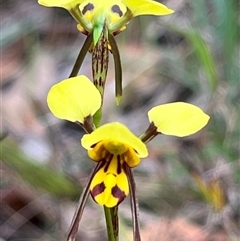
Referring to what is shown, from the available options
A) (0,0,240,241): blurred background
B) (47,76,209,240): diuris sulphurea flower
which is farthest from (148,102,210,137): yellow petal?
(0,0,240,241): blurred background

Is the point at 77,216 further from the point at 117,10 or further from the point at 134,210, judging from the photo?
the point at 117,10

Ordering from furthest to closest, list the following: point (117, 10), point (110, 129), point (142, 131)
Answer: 1. point (142, 131)
2. point (117, 10)
3. point (110, 129)

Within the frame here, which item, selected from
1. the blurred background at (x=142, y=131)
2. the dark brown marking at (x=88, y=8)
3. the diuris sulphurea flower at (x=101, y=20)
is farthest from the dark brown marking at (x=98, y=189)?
the blurred background at (x=142, y=131)

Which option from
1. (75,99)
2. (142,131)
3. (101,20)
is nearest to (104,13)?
(101,20)

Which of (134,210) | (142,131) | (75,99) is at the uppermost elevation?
(75,99)

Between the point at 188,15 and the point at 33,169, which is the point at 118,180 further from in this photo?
the point at 188,15

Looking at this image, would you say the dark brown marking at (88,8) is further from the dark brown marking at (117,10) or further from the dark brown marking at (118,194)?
the dark brown marking at (118,194)
